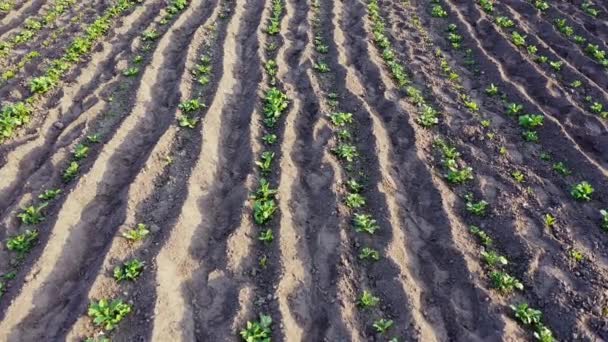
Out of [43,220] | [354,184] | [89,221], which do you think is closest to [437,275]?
[354,184]

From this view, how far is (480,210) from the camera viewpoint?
6664mm

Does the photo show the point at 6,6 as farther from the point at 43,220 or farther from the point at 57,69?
the point at 43,220

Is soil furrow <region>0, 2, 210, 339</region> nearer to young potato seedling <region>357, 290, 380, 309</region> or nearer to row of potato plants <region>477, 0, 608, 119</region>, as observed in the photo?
young potato seedling <region>357, 290, 380, 309</region>

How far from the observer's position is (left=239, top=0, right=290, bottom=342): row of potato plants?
536 cm

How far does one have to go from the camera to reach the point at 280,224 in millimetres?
6426

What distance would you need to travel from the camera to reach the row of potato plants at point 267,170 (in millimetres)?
5363

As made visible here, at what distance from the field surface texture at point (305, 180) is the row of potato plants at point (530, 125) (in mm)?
41

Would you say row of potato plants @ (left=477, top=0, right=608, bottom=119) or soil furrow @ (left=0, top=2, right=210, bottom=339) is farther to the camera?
row of potato plants @ (left=477, top=0, right=608, bottom=119)

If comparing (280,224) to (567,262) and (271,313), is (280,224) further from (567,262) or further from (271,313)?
(567,262)

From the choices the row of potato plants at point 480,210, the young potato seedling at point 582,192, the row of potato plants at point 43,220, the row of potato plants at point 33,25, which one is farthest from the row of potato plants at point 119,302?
the row of potato plants at point 33,25

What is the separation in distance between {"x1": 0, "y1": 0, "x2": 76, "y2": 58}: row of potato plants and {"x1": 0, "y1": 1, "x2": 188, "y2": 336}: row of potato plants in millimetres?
4507

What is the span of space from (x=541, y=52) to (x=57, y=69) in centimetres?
935

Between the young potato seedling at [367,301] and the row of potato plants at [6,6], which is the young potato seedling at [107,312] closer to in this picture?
the young potato seedling at [367,301]

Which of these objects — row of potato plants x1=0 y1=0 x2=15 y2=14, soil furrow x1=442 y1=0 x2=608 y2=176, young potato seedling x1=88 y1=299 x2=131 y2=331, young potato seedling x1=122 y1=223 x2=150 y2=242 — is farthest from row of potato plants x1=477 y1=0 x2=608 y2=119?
row of potato plants x1=0 y1=0 x2=15 y2=14
